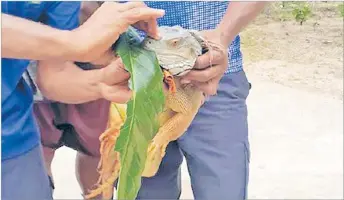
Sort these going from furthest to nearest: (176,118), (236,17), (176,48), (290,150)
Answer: (290,150)
(236,17)
(176,118)
(176,48)

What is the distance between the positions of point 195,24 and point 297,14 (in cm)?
329

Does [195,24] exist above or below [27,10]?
below

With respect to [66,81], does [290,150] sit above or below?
below

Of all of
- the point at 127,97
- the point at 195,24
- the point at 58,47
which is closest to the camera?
the point at 58,47

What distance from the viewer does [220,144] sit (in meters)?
1.87

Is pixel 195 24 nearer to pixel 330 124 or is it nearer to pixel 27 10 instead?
Answer: pixel 27 10

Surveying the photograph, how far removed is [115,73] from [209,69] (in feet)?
0.70

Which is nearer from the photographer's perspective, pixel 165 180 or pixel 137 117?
pixel 137 117

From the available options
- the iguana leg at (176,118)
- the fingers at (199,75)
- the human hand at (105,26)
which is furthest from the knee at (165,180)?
the human hand at (105,26)

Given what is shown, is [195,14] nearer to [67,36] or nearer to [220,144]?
[220,144]

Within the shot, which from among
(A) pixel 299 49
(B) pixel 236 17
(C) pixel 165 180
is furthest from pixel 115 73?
(A) pixel 299 49

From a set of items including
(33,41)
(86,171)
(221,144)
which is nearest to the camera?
(33,41)

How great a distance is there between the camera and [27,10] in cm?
130

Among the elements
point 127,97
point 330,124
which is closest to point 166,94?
point 127,97
